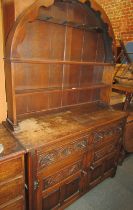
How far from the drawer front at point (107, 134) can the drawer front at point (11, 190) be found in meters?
0.85

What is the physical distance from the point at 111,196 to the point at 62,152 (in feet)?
3.59

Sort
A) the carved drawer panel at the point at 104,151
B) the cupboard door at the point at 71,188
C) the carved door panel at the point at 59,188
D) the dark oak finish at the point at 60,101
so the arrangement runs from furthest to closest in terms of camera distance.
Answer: the carved drawer panel at the point at 104,151 → the cupboard door at the point at 71,188 → the carved door panel at the point at 59,188 → the dark oak finish at the point at 60,101

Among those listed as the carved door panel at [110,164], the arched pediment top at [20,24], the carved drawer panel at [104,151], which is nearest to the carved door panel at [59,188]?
the carved drawer panel at [104,151]

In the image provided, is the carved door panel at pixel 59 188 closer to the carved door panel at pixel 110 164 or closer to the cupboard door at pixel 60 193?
the cupboard door at pixel 60 193

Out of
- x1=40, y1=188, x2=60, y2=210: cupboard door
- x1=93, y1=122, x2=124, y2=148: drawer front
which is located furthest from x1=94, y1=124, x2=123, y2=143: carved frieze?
x1=40, y1=188, x2=60, y2=210: cupboard door

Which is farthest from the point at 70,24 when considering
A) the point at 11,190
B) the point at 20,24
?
the point at 11,190

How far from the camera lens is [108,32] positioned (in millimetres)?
1796

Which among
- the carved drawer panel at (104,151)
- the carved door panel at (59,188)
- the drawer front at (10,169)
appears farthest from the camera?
the carved drawer panel at (104,151)

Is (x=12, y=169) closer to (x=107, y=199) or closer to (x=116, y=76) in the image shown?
(x=107, y=199)

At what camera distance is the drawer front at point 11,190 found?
43.7 inches

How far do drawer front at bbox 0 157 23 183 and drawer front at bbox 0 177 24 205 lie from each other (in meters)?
0.05

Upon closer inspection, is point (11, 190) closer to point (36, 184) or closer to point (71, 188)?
point (36, 184)

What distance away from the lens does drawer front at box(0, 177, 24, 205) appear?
111 centimetres

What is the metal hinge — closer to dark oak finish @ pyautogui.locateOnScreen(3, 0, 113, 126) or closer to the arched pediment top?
dark oak finish @ pyautogui.locateOnScreen(3, 0, 113, 126)
